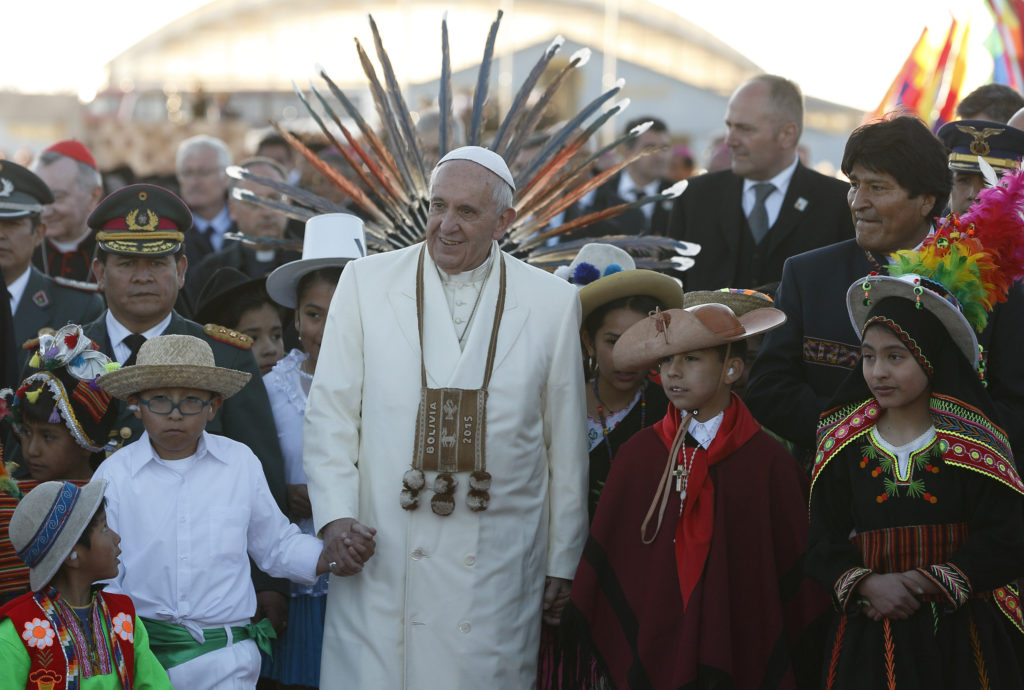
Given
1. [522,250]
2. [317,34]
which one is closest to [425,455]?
[522,250]

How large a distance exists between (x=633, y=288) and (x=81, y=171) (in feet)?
13.4

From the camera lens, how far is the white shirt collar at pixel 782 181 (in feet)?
21.7

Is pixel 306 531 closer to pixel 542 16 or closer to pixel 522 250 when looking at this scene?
pixel 522 250

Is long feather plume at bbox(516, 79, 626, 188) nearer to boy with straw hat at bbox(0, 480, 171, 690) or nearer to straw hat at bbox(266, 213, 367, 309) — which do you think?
straw hat at bbox(266, 213, 367, 309)

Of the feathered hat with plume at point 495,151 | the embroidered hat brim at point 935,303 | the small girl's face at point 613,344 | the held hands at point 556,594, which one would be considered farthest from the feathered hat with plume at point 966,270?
the feathered hat with plume at point 495,151

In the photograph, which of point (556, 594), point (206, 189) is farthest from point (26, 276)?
point (556, 594)

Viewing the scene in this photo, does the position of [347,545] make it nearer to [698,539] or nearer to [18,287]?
[698,539]

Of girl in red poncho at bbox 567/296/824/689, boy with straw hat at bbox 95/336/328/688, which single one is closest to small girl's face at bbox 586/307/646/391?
girl in red poncho at bbox 567/296/824/689

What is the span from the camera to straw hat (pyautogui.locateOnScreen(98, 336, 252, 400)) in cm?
426

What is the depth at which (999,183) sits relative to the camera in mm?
4426

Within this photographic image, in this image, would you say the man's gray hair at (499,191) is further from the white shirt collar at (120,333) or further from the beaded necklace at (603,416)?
the white shirt collar at (120,333)

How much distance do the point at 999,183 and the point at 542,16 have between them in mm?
43478

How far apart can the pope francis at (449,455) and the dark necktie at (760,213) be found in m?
2.27

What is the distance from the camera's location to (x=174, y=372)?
427 centimetres
